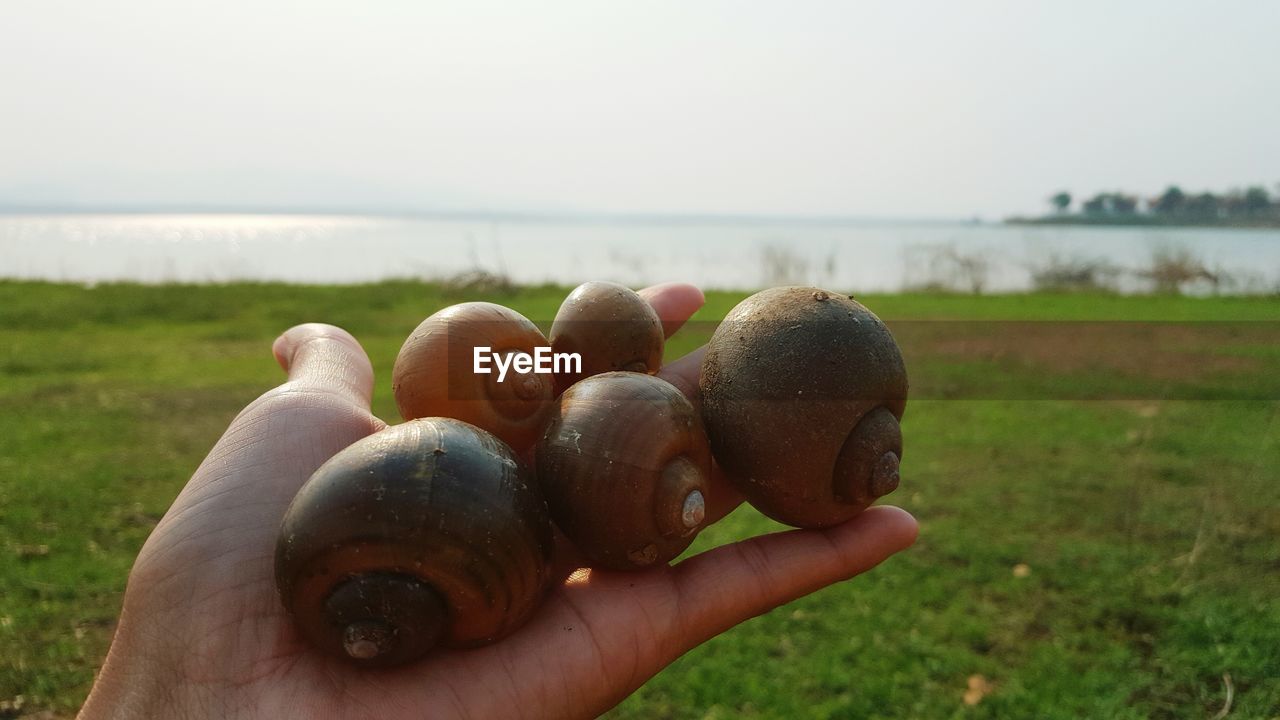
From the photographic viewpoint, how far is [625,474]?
9.98 feet

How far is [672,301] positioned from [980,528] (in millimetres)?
3587

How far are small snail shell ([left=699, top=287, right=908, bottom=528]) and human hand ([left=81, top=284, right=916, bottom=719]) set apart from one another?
0.94ft

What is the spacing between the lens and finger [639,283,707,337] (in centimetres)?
493

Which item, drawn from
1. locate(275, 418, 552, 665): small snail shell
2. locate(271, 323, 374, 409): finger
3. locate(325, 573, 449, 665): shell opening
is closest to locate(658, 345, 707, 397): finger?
locate(271, 323, 374, 409): finger

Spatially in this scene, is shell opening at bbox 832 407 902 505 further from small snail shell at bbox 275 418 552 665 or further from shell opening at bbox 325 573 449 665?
shell opening at bbox 325 573 449 665

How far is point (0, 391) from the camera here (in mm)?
11438

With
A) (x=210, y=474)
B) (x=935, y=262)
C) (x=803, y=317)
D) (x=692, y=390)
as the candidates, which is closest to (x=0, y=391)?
(x=210, y=474)

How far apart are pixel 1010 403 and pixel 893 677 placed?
665 cm

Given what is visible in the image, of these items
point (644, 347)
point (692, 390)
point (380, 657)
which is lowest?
point (380, 657)

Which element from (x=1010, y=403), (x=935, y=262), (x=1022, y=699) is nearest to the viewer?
(x=1022, y=699)

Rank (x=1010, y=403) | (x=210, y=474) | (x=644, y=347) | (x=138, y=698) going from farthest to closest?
1. (x=1010, y=403)
2. (x=644, y=347)
3. (x=210, y=474)
4. (x=138, y=698)

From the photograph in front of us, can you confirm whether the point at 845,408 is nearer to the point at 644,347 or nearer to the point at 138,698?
the point at 644,347

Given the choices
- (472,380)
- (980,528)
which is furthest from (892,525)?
(980,528)

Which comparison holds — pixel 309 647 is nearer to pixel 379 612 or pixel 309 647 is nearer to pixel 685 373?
pixel 379 612
